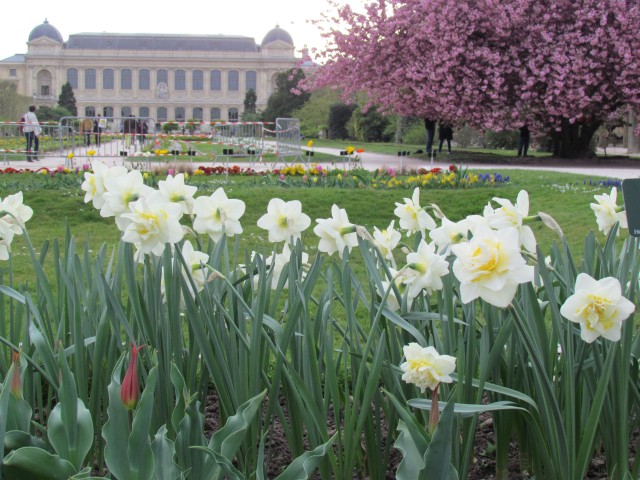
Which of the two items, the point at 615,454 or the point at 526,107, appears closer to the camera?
the point at 615,454

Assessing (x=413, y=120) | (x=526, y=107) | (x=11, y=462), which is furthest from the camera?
(x=413, y=120)

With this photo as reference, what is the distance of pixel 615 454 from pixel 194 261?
87 cm

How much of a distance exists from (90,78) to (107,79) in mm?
1575

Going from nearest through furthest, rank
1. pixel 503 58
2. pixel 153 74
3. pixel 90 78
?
pixel 503 58
pixel 90 78
pixel 153 74

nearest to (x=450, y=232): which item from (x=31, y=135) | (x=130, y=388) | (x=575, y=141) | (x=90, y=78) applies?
(x=130, y=388)

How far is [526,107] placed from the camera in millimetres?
14117

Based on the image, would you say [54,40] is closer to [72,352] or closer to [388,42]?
[388,42]

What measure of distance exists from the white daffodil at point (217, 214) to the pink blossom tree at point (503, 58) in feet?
40.9

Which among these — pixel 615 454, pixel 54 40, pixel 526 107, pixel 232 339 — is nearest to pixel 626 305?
pixel 615 454

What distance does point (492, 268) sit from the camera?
1139mm

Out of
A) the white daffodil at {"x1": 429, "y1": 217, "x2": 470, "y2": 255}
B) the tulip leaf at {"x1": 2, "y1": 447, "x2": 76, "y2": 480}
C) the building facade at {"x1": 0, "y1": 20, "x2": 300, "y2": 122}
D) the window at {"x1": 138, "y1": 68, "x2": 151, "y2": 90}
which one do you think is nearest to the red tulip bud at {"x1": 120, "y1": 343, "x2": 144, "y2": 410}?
the tulip leaf at {"x1": 2, "y1": 447, "x2": 76, "y2": 480}

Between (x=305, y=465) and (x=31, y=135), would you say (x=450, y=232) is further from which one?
(x=31, y=135)

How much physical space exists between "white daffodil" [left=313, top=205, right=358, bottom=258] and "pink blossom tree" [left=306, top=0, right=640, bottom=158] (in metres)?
12.4

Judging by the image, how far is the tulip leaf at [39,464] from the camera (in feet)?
3.71
